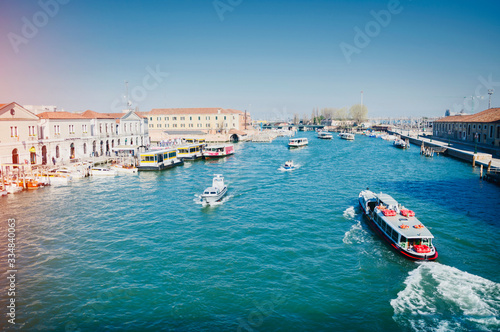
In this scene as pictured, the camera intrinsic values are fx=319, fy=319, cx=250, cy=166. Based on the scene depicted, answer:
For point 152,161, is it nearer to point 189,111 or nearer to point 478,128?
point 189,111

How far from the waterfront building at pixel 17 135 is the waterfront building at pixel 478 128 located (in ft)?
274

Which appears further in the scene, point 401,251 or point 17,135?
point 17,135

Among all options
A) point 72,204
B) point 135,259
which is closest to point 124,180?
point 72,204

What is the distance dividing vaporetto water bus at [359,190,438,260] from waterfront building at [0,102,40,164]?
4746 centimetres

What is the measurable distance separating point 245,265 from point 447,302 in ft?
36.9

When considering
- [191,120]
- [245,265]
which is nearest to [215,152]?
[245,265]

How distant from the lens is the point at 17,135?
1810 inches

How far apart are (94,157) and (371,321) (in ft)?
190

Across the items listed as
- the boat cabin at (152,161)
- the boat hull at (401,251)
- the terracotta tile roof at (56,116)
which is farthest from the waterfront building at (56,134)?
the boat hull at (401,251)

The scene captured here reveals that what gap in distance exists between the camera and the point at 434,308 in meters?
15.9

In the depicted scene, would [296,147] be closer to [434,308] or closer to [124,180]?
[124,180]

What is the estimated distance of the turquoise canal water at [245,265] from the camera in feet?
50.8

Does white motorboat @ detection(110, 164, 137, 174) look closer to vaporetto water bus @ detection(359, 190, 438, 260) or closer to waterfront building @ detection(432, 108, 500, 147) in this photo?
vaporetto water bus @ detection(359, 190, 438, 260)

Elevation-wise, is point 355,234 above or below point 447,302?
above
